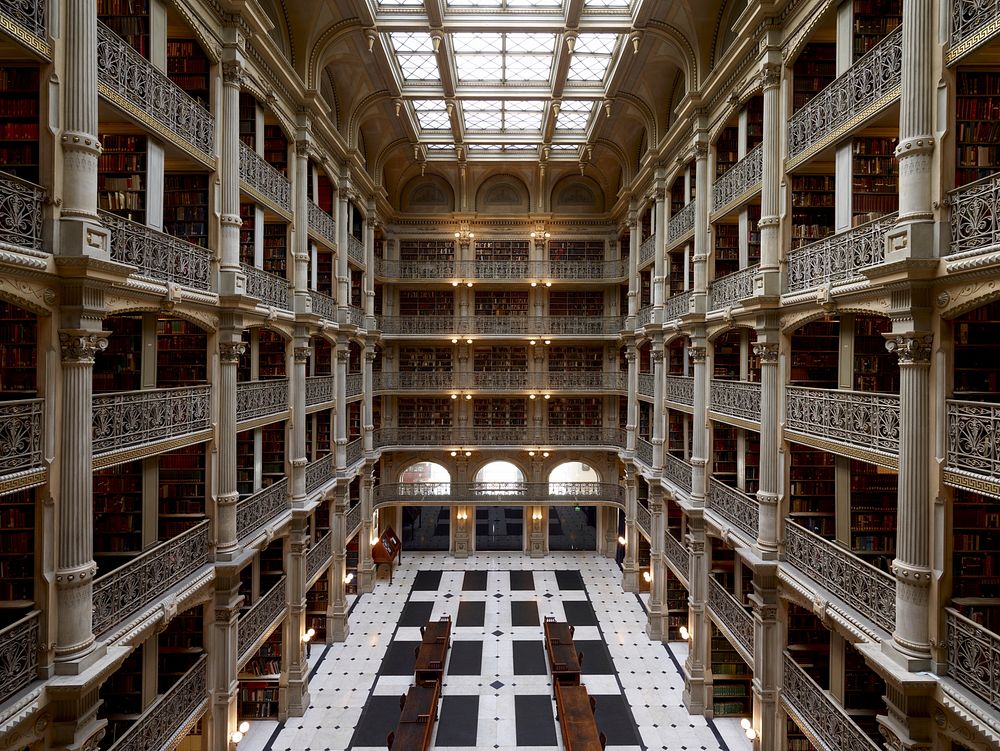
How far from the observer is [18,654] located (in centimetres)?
464

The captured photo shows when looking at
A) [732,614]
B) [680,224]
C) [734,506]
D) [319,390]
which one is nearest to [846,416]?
[734,506]

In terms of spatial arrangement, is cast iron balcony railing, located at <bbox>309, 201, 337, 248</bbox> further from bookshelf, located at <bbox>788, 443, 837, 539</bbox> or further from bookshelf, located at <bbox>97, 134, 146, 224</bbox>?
bookshelf, located at <bbox>788, 443, 837, 539</bbox>

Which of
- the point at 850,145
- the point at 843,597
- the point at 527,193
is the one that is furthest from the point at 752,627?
the point at 527,193

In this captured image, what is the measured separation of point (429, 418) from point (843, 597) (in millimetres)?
13691

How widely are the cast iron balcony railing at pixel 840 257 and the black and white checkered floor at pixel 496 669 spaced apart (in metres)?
7.32

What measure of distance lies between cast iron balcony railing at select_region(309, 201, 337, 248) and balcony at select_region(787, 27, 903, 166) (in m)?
8.15

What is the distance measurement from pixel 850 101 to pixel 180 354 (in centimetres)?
882

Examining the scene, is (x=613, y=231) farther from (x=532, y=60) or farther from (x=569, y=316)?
(x=532, y=60)

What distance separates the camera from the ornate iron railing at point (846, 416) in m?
5.67

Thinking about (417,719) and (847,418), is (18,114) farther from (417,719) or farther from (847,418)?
(417,719)

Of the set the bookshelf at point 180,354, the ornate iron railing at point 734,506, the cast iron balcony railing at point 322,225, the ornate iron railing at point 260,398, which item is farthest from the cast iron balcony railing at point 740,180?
the bookshelf at point 180,354

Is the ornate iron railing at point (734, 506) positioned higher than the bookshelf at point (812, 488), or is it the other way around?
the bookshelf at point (812, 488)

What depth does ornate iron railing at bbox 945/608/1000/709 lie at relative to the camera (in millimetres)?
4453

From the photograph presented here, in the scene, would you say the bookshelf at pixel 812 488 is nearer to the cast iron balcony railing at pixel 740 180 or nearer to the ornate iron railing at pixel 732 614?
the ornate iron railing at pixel 732 614
